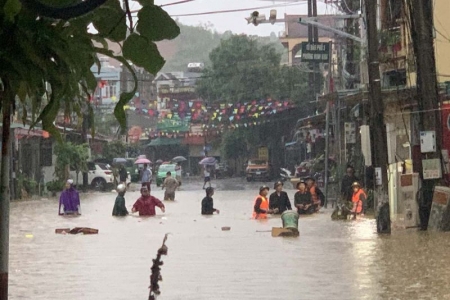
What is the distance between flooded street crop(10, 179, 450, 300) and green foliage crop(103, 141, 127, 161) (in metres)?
45.9

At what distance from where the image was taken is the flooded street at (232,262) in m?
13.6

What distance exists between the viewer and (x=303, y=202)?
104 feet

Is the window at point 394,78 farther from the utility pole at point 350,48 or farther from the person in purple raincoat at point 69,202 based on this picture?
the person in purple raincoat at point 69,202

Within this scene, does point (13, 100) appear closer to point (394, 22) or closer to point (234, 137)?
point (394, 22)

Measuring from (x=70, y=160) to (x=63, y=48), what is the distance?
159 ft

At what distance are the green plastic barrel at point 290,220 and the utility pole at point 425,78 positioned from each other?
269 centimetres

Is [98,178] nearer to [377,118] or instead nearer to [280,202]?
[280,202]

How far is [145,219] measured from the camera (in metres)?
30.1

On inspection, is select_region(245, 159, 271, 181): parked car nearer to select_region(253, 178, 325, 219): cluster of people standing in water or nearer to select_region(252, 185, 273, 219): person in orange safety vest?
select_region(253, 178, 325, 219): cluster of people standing in water

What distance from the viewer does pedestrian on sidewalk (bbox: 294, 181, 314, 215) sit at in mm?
31547

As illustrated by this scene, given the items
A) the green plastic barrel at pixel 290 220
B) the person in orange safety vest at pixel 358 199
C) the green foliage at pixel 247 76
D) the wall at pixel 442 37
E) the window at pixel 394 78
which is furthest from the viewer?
the green foliage at pixel 247 76

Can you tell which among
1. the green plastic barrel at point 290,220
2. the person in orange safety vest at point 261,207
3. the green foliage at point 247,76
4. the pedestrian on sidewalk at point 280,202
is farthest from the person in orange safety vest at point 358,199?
the green foliage at point 247,76

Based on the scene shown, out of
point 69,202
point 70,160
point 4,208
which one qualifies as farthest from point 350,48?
point 4,208

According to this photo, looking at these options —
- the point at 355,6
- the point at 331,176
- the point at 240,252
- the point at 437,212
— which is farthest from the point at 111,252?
the point at 355,6
